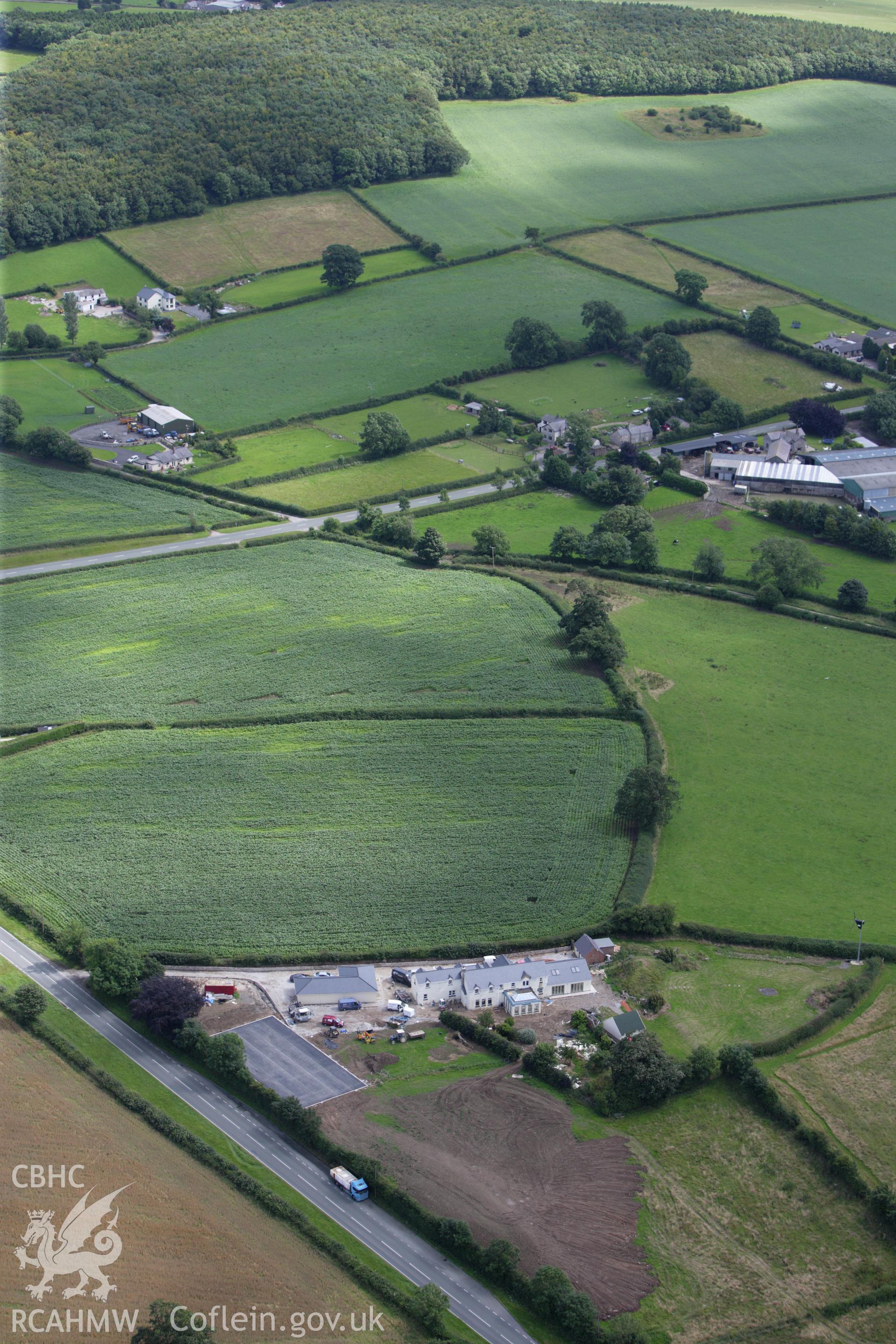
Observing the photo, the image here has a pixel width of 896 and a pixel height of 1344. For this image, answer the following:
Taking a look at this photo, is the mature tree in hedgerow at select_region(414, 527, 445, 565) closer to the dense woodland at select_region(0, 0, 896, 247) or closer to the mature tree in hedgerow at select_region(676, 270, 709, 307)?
the mature tree in hedgerow at select_region(676, 270, 709, 307)

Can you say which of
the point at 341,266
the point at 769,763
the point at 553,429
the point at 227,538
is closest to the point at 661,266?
the point at 341,266

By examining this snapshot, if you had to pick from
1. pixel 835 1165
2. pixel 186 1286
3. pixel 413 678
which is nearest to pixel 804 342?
pixel 413 678

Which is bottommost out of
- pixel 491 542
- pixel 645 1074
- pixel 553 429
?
pixel 645 1074

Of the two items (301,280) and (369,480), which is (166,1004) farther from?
(301,280)

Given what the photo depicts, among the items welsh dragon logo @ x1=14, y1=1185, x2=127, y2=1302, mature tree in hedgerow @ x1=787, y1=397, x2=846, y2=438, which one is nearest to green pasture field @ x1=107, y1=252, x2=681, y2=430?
mature tree in hedgerow @ x1=787, y1=397, x2=846, y2=438

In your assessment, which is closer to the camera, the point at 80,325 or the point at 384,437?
the point at 384,437

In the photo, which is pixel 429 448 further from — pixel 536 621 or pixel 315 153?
pixel 315 153

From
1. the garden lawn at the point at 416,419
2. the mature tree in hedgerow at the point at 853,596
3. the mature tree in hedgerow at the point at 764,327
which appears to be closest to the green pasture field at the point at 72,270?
the garden lawn at the point at 416,419
